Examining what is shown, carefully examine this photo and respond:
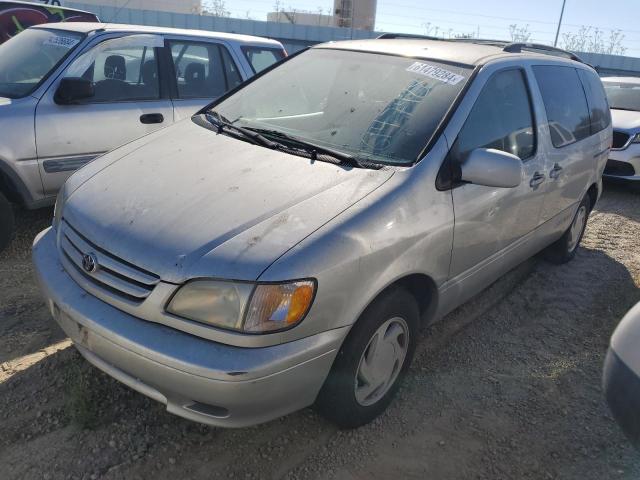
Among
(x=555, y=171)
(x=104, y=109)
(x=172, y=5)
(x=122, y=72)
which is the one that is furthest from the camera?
(x=172, y=5)

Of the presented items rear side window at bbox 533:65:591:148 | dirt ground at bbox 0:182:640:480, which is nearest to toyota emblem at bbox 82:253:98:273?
dirt ground at bbox 0:182:640:480

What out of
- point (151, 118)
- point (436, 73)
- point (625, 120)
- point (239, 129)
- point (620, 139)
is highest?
point (436, 73)

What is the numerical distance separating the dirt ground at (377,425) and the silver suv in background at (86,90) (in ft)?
3.14

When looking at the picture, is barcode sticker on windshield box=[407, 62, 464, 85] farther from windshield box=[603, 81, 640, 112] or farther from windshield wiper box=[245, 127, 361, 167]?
windshield box=[603, 81, 640, 112]

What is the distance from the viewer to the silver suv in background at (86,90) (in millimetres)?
3949

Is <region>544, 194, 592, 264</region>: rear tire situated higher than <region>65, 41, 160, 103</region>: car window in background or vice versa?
<region>65, 41, 160, 103</region>: car window in background

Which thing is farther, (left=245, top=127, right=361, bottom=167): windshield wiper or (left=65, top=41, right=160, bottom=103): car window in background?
(left=65, top=41, right=160, bottom=103): car window in background

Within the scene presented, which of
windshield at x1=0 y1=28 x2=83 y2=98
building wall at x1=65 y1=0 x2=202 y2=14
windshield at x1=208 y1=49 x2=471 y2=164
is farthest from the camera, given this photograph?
building wall at x1=65 y1=0 x2=202 y2=14

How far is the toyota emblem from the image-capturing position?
7.24ft

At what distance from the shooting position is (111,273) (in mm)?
2168

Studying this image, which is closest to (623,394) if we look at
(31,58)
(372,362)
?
(372,362)

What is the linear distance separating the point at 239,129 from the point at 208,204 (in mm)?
870

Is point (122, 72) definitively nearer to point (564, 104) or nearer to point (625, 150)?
point (564, 104)

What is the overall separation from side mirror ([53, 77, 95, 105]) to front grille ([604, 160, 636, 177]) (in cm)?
695
